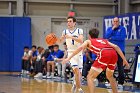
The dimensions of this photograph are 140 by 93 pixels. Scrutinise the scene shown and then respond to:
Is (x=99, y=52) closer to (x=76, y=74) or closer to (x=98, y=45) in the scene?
(x=98, y=45)

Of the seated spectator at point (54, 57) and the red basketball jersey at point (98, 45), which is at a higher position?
the red basketball jersey at point (98, 45)

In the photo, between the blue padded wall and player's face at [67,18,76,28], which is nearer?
player's face at [67,18,76,28]

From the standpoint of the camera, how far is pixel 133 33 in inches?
684

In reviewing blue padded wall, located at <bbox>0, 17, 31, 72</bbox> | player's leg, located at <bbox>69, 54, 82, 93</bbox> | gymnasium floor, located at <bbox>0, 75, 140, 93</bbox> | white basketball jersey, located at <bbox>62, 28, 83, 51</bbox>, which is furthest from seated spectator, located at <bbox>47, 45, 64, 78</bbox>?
player's leg, located at <bbox>69, 54, 82, 93</bbox>

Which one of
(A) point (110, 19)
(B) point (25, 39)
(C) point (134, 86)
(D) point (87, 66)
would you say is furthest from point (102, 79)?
(B) point (25, 39)

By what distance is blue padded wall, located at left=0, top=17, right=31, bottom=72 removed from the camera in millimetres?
22922

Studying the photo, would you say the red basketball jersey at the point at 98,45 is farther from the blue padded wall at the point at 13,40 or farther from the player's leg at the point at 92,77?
the blue padded wall at the point at 13,40

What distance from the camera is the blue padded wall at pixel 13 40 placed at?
22.9 m

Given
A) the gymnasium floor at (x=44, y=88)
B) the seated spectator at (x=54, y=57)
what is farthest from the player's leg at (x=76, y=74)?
the seated spectator at (x=54, y=57)

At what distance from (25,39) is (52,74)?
5.99 metres

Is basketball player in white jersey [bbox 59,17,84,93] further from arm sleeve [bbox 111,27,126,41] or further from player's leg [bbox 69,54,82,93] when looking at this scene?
arm sleeve [bbox 111,27,126,41]

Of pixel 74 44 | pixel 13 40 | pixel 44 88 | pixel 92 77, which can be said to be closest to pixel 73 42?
pixel 74 44

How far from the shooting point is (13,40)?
905 inches

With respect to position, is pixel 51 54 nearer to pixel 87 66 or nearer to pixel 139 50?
pixel 87 66
